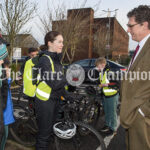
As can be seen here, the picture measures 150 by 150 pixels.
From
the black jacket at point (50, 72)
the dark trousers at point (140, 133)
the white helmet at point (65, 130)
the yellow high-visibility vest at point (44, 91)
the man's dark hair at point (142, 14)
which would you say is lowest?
the white helmet at point (65, 130)

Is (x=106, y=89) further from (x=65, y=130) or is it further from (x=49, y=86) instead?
(x=49, y=86)

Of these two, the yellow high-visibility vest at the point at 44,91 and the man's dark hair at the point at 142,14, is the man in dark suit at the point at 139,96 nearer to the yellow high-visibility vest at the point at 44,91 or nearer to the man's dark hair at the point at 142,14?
the man's dark hair at the point at 142,14

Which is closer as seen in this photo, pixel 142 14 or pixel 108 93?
pixel 142 14

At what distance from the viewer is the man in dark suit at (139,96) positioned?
52.9 inches

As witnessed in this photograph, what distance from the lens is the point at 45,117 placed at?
85.0 inches

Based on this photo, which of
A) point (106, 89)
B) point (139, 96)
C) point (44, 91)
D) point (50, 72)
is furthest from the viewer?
point (106, 89)

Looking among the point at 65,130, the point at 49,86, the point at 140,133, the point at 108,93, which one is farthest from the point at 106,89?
the point at 140,133

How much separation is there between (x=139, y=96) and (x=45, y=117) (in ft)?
4.31

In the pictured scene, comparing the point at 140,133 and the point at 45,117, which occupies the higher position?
the point at 140,133

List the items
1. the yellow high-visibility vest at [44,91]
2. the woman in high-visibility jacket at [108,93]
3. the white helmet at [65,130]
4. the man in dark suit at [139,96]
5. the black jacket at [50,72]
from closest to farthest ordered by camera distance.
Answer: the man in dark suit at [139,96]
the black jacket at [50,72]
the yellow high-visibility vest at [44,91]
the white helmet at [65,130]
the woman in high-visibility jacket at [108,93]

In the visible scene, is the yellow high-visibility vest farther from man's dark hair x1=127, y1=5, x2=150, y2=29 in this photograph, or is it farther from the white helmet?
man's dark hair x1=127, y1=5, x2=150, y2=29

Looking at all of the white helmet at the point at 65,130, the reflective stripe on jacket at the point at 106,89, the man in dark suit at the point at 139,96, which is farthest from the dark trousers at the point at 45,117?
the reflective stripe on jacket at the point at 106,89

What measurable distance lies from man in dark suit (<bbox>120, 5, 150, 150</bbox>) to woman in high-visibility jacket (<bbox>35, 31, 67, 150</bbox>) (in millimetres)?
901

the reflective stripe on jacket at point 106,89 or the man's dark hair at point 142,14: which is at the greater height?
the man's dark hair at point 142,14
